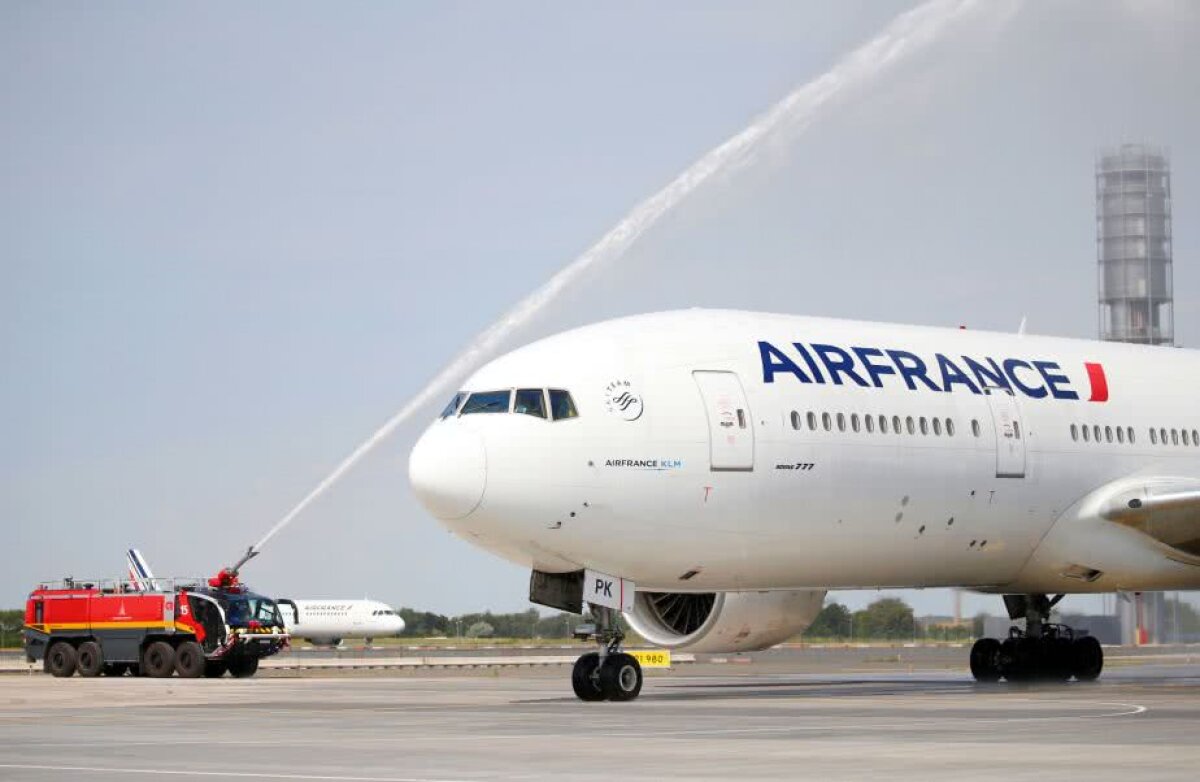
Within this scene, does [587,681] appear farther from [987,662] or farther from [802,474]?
[987,662]

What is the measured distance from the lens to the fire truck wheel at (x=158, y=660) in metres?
40.7

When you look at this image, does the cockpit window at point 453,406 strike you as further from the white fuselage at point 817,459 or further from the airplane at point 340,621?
the airplane at point 340,621

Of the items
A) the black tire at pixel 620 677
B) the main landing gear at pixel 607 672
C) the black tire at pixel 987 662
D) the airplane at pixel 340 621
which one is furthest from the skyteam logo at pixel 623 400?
the airplane at pixel 340 621

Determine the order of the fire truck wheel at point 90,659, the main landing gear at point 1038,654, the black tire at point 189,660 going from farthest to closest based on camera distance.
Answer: the fire truck wheel at point 90,659 → the black tire at point 189,660 → the main landing gear at point 1038,654

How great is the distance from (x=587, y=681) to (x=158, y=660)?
1903cm

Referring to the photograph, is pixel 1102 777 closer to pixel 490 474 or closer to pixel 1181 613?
pixel 490 474

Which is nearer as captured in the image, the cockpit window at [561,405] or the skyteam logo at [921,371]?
the cockpit window at [561,405]

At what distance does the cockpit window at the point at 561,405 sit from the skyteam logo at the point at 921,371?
282cm

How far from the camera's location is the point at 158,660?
40844 millimetres

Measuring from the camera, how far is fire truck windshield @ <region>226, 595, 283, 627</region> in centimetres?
4069

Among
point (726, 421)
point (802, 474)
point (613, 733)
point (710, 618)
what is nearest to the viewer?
point (613, 733)

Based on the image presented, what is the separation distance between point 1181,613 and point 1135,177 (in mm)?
39082

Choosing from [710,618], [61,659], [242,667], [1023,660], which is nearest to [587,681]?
[710,618]

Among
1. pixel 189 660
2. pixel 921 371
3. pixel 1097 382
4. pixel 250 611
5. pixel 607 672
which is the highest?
pixel 1097 382
